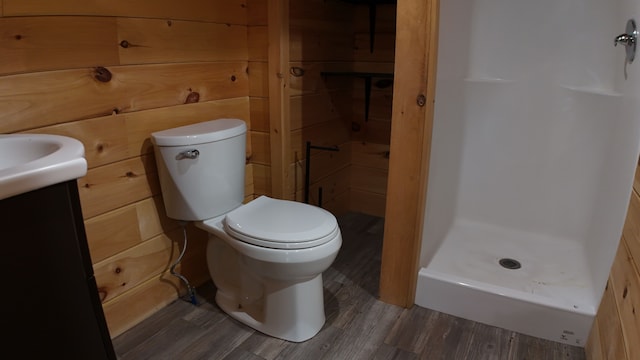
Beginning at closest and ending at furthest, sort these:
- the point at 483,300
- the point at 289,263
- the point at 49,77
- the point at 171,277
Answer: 1. the point at 49,77
2. the point at 289,263
3. the point at 483,300
4. the point at 171,277

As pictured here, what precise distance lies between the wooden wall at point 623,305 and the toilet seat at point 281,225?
2.83ft

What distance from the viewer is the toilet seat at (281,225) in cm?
140

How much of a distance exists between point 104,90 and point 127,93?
86mm

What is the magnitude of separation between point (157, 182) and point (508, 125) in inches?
69.7

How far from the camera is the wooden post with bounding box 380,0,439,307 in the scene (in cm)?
149

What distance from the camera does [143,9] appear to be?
4.88 feet

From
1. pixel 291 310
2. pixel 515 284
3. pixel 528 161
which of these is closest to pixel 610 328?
pixel 515 284

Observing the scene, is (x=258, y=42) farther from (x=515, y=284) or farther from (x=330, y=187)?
(x=515, y=284)

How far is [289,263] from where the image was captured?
1.40 meters

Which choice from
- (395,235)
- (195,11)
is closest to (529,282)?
(395,235)

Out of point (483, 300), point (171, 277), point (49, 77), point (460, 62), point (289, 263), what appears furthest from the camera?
point (460, 62)

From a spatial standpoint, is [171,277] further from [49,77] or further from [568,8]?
[568,8]

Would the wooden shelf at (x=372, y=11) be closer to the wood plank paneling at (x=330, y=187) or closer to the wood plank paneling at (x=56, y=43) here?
the wood plank paneling at (x=330, y=187)

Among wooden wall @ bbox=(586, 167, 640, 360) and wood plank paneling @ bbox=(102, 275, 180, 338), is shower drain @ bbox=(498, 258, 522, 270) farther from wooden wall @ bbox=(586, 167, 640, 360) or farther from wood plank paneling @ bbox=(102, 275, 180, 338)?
wood plank paneling @ bbox=(102, 275, 180, 338)
